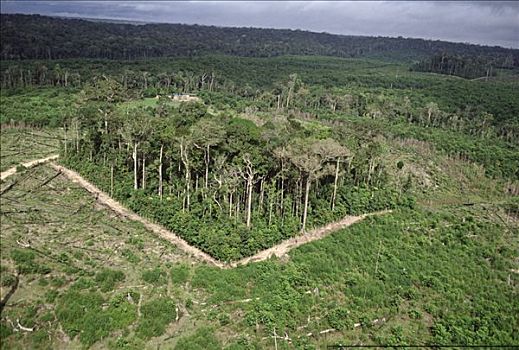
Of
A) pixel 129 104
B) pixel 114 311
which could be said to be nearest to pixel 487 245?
pixel 114 311

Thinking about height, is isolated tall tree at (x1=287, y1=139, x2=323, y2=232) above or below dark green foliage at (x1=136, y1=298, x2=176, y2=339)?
above

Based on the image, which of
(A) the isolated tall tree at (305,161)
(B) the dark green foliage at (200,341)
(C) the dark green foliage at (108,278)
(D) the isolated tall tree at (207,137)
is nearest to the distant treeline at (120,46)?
(D) the isolated tall tree at (207,137)

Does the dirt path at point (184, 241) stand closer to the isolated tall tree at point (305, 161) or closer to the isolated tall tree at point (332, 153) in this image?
the isolated tall tree at point (305, 161)

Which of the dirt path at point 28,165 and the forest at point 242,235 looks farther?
the dirt path at point 28,165

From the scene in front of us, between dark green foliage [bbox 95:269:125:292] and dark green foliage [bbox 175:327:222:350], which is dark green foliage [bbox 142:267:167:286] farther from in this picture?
dark green foliage [bbox 175:327:222:350]

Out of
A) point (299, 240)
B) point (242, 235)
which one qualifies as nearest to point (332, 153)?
point (299, 240)

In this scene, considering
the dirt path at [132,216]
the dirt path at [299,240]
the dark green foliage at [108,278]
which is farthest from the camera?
the dirt path at [299,240]

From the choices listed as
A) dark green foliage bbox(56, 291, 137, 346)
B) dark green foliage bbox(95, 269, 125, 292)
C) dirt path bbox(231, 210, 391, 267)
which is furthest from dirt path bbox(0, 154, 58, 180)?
dirt path bbox(231, 210, 391, 267)

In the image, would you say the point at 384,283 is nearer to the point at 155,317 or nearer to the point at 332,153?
the point at 332,153
